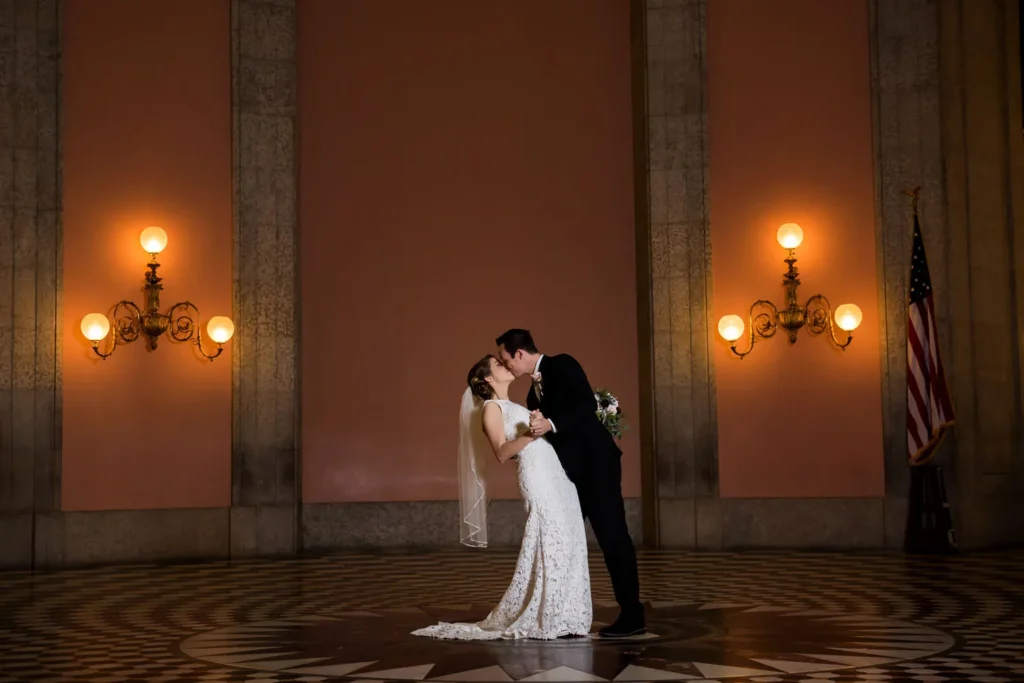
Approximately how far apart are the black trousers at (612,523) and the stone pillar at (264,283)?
5.76m

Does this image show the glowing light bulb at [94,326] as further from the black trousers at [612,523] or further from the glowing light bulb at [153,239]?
the black trousers at [612,523]

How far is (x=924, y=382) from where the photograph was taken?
1183 cm

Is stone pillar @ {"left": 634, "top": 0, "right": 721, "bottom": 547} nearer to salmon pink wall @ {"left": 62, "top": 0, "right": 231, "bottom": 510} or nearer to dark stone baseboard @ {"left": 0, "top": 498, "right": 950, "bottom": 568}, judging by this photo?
dark stone baseboard @ {"left": 0, "top": 498, "right": 950, "bottom": 568}

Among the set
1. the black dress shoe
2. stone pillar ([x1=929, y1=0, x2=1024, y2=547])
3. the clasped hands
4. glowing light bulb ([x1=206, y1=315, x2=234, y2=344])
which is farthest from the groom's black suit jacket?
stone pillar ([x1=929, y1=0, x2=1024, y2=547])

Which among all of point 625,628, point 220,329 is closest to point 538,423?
point 625,628

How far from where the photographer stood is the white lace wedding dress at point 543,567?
6.84 metres

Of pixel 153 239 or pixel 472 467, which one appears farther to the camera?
pixel 153 239

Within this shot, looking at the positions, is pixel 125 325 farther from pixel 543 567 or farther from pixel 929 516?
pixel 929 516

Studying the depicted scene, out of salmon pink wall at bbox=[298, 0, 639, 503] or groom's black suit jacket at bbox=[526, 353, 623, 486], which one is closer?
groom's black suit jacket at bbox=[526, 353, 623, 486]

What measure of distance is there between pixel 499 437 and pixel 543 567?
2.39ft

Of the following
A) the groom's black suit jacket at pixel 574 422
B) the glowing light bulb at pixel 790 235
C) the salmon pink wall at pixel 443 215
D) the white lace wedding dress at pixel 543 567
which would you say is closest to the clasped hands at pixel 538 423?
the groom's black suit jacket at pixel 574 422

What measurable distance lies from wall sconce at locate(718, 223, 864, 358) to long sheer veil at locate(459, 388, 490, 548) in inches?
207

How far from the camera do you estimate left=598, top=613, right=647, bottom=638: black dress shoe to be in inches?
267

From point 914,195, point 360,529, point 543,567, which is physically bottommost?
point 360,529
